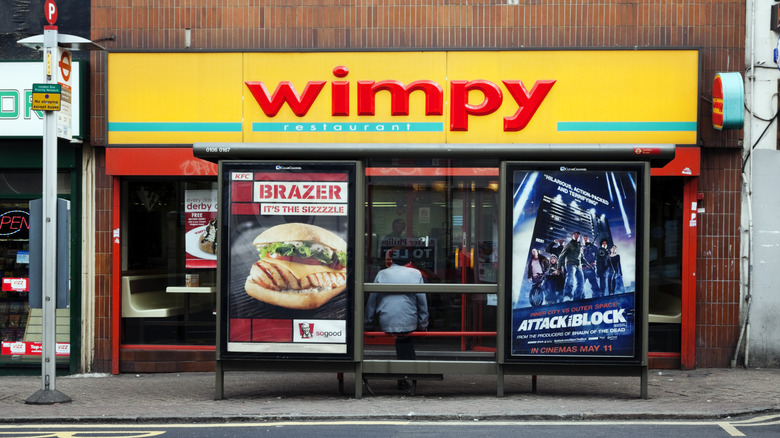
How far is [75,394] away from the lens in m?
9.98

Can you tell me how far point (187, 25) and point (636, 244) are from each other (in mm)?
6685

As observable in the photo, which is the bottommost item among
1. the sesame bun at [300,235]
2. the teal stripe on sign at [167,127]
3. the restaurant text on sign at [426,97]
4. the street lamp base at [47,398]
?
the street lamp base at [47,398]

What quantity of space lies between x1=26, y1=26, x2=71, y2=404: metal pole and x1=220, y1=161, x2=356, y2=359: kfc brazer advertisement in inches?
69.7

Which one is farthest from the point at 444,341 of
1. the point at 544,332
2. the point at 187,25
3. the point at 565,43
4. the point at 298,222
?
the point at 187,25

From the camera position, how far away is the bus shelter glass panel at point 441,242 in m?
9.45

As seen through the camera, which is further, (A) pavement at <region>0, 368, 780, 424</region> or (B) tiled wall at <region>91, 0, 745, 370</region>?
(B) tiled wall at <region>91, 0, 745, 370</region>

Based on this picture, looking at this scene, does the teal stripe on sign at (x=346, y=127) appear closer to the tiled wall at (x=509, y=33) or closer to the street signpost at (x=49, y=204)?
the tiled wall at (x=509, y=33)

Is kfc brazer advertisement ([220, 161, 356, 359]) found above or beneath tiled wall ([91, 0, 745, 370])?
beneath

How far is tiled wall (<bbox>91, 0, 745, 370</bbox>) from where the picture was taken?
452 inches

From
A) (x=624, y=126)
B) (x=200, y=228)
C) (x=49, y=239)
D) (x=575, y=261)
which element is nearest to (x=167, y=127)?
(x=200, y=228)

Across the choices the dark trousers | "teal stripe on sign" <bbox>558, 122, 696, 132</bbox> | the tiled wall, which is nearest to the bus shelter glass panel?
the dark trousers

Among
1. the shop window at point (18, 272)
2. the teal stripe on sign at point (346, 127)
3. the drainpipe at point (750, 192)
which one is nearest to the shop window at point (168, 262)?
the shop window at point (18, 272)

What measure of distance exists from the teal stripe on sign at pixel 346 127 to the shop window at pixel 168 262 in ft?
3.76

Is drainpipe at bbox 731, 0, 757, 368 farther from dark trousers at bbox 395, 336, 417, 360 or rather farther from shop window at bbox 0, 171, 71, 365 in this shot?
shop window at bbox 0, 171, 71, 365
